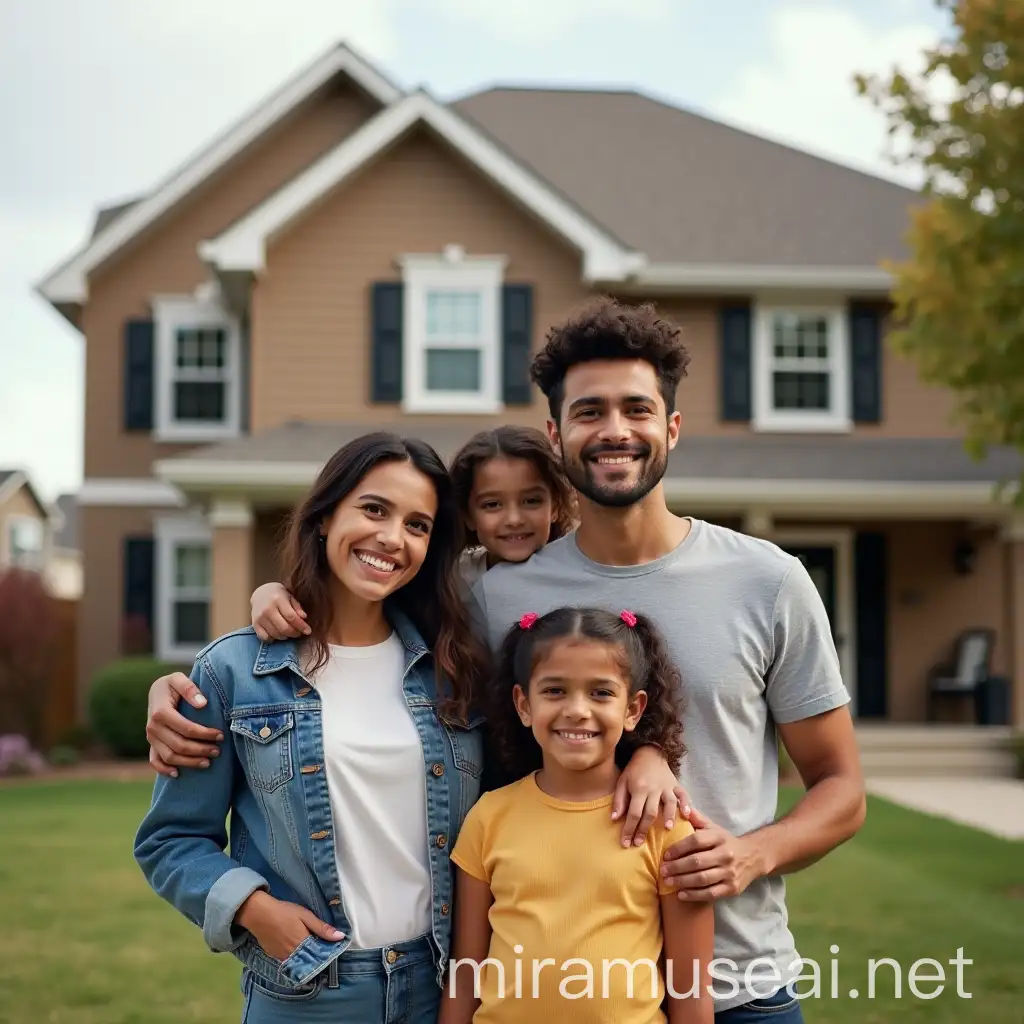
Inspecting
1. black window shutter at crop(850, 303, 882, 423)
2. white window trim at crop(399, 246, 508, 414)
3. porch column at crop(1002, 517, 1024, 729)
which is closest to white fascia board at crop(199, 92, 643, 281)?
white window trim at crop(399, 246, 508, 414)

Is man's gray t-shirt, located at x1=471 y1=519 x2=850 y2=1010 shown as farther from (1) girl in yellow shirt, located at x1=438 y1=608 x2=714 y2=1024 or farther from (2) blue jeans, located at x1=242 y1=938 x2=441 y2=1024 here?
(2) blue jeans, located at x1=242 y1=938 x2=441 y2=1024

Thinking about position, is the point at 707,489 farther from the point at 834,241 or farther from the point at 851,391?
the point at 834,241

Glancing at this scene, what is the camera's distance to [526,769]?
2.88 metres

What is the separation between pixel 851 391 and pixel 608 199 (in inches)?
170

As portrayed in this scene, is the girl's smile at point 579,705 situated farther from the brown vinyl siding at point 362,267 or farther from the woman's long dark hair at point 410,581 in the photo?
the brown vinyl siding at point 362,267

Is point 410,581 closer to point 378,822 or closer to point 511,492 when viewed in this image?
point 378,822

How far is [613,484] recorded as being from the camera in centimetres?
290

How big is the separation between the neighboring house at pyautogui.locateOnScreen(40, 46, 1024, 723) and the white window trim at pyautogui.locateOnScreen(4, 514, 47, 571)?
18.5 metres

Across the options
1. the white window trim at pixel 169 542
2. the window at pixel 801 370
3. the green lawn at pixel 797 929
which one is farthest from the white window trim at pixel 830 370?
the white window trim at pixel 169 542

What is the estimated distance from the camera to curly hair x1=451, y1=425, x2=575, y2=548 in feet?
12.9

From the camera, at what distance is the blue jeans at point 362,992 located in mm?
2621

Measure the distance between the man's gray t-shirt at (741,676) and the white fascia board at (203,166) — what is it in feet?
51.7

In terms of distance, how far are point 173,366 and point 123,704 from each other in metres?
4.91

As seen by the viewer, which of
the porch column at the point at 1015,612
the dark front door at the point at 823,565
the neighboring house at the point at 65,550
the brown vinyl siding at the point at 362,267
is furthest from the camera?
the neighboring house at the point at 65,550
